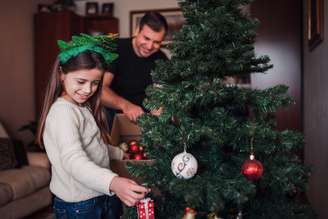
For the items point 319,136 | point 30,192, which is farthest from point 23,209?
point 319,136

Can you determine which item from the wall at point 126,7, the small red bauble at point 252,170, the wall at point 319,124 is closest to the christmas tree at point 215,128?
the small red bauble at point 252,170

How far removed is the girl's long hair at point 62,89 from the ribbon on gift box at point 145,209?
22.5 inches

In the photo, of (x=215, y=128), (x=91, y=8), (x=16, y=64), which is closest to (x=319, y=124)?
(x=215, y=128)

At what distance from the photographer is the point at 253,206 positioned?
3.87ft

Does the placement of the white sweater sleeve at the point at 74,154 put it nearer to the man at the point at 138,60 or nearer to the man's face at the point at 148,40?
the man at the point at 138,60

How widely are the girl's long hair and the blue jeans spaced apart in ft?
0.83

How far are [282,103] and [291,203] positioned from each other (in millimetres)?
332

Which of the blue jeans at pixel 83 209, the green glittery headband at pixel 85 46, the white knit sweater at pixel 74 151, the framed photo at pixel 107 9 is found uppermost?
the framed photo at pixel 107 9

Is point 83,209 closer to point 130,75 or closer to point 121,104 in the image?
point 121,104

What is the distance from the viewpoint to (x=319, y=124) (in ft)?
8.45

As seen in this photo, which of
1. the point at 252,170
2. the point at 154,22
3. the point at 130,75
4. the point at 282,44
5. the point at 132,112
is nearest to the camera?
the point at 252,170

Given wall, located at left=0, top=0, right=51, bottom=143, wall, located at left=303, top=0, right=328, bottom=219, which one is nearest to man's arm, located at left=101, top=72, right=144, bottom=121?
wall, located at left=303, top=0, right=328, bottom=219

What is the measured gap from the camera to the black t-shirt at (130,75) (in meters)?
2.52

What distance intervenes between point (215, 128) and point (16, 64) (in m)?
4.44
